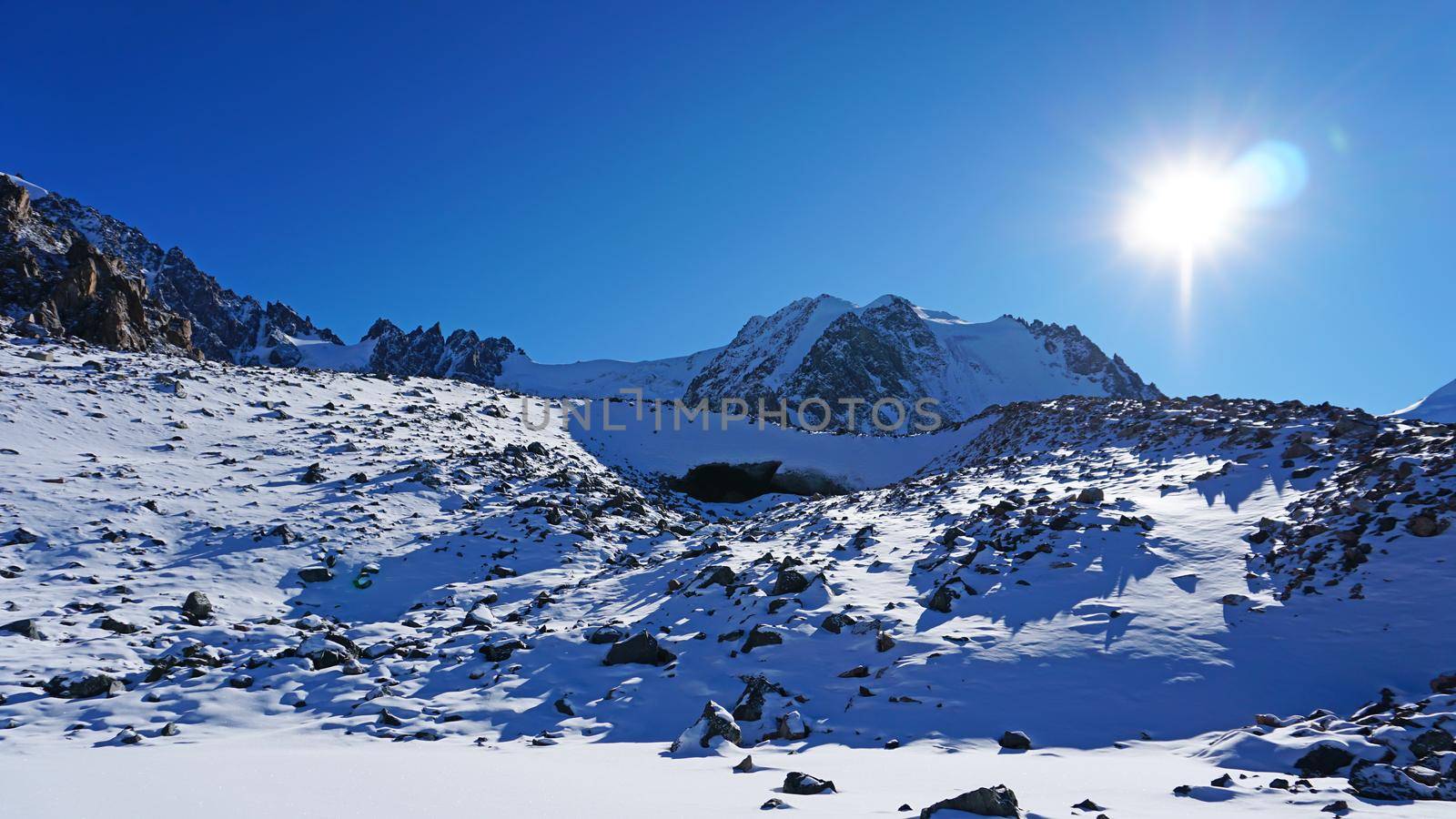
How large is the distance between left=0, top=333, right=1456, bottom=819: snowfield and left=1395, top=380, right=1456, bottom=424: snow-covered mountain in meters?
33.2

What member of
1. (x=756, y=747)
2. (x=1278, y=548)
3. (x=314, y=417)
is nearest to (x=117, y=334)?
(x=314, y=417)

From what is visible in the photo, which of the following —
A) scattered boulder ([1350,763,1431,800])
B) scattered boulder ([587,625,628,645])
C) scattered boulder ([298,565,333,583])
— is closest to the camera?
scattered boulder ([1350,763,1431,800])

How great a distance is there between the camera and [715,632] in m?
11.5

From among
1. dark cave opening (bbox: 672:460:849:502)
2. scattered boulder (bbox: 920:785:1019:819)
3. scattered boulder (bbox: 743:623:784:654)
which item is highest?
dark cave opening (bbox: 672:460:849:502)

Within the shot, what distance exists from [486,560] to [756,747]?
1113 centimetres

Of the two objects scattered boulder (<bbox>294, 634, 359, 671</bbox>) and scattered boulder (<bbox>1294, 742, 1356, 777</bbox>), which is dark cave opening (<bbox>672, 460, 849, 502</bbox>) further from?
scattered boulder (<bbox>1294, 742, 1356, 777</bbox>)

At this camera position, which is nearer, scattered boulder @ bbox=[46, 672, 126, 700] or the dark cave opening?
scattered boulder @ bbox=[46, 672, 126, 700]

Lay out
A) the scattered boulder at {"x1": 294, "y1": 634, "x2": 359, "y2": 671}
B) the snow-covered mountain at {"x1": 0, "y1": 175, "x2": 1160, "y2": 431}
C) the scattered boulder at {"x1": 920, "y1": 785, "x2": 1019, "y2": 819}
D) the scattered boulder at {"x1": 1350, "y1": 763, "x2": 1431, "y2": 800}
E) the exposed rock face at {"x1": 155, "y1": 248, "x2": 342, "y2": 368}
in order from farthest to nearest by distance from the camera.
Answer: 1. the exposed rock face at {"x1": 155, "y1": 248, "x2": 342, "y2": 368}
2. the snow-covered mountain at {"x1": 0, "y1": 175, "x2": 1160, "y2": 431}
3. the scattered boulder at {"x1": 294, "y1": 634, "x2": 359, "y2": 671}
4. the scattered boulder at {"x1": 1350, "y1": 763, "x2": 1431, "y2": 800}
5. the scattered boulder at {"x1": 920, "y1": 785, "x2": 1019, "y2": 819}

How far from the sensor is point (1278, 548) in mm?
10984

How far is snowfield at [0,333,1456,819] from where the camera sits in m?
5.48

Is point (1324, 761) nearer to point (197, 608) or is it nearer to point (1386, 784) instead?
point (1386, 784)

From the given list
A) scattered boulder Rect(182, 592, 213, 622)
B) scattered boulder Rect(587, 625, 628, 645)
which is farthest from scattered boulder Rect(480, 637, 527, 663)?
scattered boulder Rect(182, 592, 213, 622)

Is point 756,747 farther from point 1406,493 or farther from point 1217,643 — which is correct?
point 1406,493

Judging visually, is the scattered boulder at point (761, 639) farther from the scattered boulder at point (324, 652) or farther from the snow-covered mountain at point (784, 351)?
the snow-covered mountain at point (784, 351)
